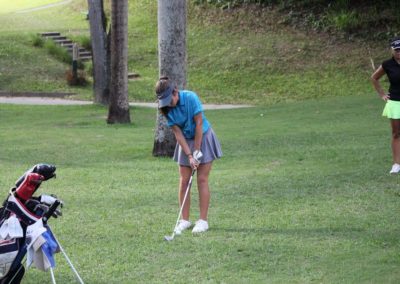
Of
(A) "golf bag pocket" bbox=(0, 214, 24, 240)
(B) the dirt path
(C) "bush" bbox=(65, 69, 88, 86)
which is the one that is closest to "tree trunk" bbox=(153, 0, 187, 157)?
(A) "golf bag pocket" bbox=(0, 214, 24, 240)

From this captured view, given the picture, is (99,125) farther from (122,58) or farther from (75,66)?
(75,66)

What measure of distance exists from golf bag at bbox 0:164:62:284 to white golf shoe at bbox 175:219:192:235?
249cm

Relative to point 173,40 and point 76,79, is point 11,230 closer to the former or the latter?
point 173,40

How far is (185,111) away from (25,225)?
2848 millimetres

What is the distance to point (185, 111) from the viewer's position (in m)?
8.77

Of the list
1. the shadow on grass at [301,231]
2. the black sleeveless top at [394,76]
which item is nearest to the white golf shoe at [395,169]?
the black sleeveless top at [394,76]

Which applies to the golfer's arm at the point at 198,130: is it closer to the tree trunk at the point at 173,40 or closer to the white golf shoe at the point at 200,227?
the white golf shoe at the point at 200,227

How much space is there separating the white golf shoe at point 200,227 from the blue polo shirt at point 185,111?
925 mm

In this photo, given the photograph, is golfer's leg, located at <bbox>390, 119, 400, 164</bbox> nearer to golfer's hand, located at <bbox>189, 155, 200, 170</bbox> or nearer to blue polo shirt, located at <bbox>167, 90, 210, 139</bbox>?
blue polo shirt, located at <bbox>167, 90, 210, 139</bbox>

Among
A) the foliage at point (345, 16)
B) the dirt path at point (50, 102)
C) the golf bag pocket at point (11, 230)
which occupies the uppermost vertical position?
the golf bag pocket at point (11, 230)

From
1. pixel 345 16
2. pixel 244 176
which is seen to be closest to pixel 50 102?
pixel 345 16

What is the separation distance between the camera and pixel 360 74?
29.6 meters

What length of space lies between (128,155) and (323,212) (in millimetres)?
6205

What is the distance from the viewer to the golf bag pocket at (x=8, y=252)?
6250mm
